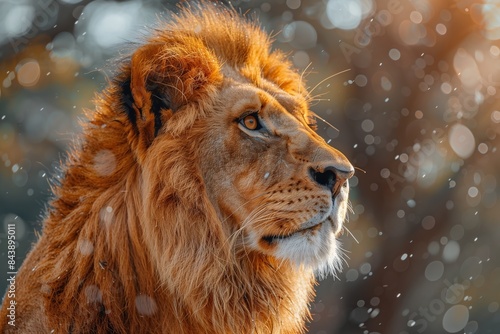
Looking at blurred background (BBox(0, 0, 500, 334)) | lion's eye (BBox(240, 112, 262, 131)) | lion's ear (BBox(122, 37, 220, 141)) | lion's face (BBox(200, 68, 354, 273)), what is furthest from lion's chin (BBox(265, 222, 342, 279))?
blurred background (BBox(0, 0, 500, 334))

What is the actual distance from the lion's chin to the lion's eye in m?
0.44

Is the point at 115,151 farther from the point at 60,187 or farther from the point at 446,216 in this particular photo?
the point at 446,216

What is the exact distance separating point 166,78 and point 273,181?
59cm

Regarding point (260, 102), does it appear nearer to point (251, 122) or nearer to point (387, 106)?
point (251, 122)

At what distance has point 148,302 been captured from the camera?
2.54m

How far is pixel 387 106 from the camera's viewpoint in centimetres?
711

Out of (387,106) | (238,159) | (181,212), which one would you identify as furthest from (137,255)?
(387,106)

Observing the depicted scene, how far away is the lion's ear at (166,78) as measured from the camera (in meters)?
2.66

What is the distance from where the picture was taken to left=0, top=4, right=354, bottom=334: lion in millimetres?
2500

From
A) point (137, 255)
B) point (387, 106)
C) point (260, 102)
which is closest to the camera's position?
point (137, 255)

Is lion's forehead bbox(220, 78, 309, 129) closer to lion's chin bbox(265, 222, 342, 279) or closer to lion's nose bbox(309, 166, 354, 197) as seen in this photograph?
lion's nose bbox(309, 166, 354, 197)

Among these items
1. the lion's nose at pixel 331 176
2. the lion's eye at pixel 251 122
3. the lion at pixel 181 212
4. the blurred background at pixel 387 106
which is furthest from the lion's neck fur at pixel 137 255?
the blurred background at pixel 387 106

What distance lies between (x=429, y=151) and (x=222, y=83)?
4917 mm

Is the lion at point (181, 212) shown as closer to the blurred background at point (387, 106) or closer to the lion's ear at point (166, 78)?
the lion's ear at point (166, 78)
